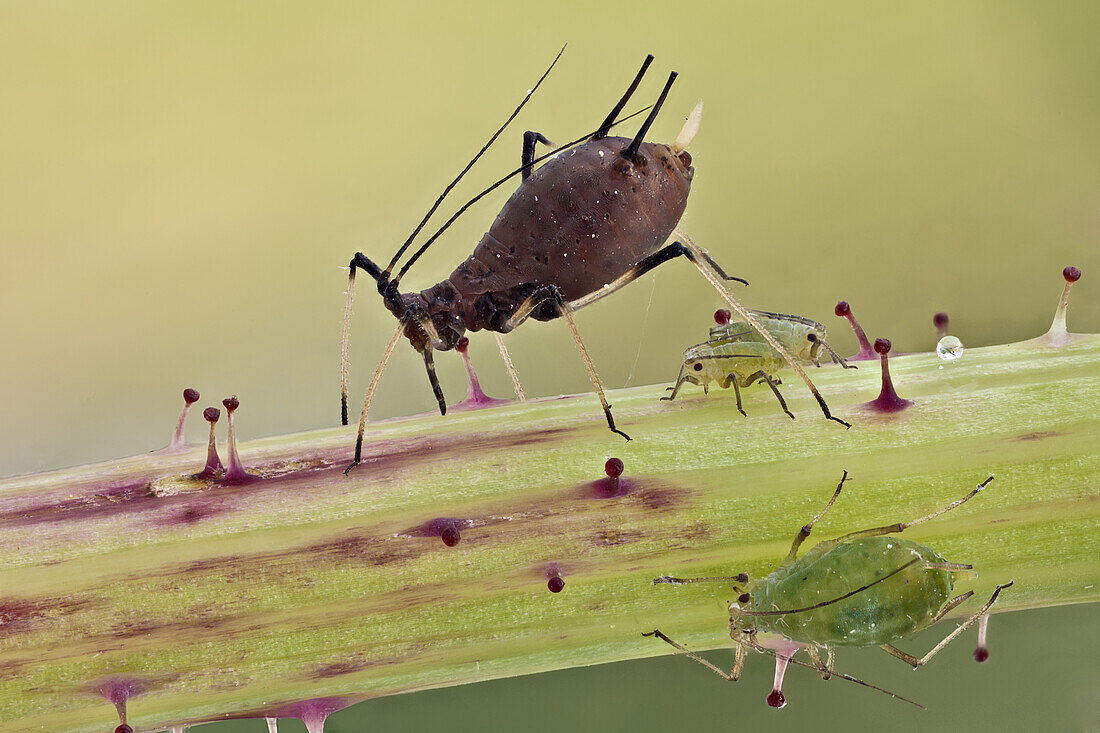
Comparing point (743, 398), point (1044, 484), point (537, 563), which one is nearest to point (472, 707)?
point (537, 563)

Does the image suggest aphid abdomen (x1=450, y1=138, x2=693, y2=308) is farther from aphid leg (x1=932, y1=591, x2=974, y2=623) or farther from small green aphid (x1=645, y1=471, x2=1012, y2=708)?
aphid leg (x1=932, y1=591, x2=974, y2=623)

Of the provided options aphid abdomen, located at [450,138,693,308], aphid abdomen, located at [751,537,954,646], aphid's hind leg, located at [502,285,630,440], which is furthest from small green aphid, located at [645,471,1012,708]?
aphid abdomen, located at [450,138,693,308]

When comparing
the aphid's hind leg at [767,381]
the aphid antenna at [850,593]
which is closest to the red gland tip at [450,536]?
the aphid antenna at [850,593]

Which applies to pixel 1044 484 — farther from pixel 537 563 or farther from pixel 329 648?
pixel 329 648

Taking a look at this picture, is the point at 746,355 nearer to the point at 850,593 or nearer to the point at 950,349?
the point at 950,349

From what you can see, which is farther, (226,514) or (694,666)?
(694,666)

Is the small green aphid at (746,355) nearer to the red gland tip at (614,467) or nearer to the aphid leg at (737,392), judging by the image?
the aphid leg at (737,392)
